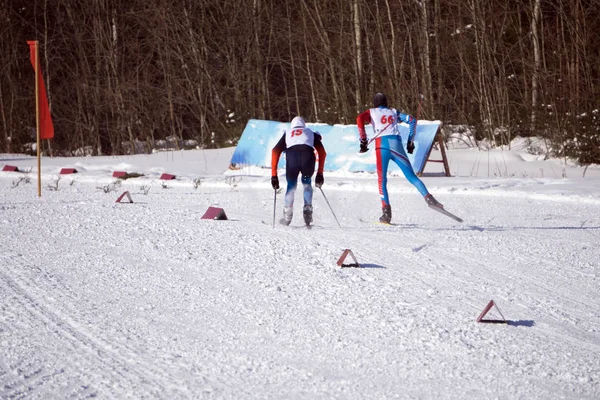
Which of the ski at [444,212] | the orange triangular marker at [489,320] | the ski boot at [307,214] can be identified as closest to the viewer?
the orange triangular marker at [489,320]

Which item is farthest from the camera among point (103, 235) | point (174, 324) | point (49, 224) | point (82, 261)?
point (49, 224)

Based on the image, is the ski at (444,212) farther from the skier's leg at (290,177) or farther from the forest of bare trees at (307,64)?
the forest of bare trees at (307,64)

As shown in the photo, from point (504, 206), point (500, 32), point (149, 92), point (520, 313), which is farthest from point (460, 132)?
point (520, 313)

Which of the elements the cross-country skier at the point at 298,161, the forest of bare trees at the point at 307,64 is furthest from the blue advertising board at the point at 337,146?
the cross-country skier at the point at 298,161

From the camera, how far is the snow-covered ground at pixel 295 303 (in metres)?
4.46

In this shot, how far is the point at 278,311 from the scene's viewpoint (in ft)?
19.6

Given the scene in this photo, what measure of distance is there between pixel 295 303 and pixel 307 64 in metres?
25.3

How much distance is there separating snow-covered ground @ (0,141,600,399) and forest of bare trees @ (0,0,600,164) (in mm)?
10899

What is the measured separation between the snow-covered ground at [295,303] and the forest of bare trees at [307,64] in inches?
429

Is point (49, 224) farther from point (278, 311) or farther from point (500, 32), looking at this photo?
point (500, 32)

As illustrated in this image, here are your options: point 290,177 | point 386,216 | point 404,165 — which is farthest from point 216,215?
point 404,165

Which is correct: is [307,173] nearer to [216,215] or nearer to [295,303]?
[216,215]

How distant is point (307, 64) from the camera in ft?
101

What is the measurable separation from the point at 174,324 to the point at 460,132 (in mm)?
18826
